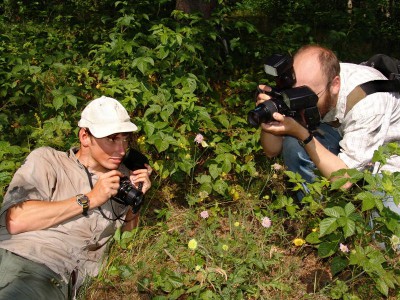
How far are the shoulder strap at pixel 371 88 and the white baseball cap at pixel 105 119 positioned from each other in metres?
1.24

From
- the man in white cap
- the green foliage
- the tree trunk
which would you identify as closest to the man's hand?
the man in white cap

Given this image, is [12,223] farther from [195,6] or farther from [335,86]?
[195,6]

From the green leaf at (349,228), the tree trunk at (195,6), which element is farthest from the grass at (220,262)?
the tree trunk at (195,6)

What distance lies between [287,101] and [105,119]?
1.00m

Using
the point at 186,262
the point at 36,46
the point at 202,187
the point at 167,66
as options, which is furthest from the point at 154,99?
the point at 36,46

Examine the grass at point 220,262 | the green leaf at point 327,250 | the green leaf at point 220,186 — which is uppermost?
the green leaf at point 327,250

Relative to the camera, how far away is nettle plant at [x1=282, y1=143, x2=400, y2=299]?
2.12 m

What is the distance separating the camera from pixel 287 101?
2389mm

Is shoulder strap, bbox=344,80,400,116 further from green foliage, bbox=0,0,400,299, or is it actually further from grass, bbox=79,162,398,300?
grass, bbox=79,162,398,300

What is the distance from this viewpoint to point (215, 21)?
399cm

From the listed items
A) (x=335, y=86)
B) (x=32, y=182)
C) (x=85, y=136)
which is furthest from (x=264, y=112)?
(x=32, y=182)

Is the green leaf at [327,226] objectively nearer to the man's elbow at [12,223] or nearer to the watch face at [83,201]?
the watch face at [83,201]

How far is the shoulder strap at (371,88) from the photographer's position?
2502 mm

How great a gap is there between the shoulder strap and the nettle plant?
1.24ft
